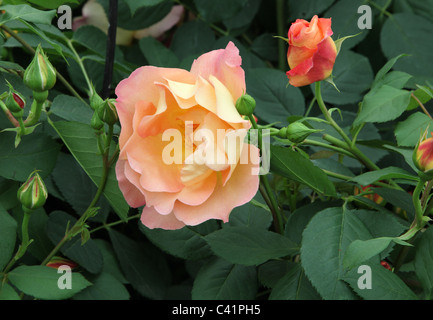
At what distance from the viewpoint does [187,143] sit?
18.1 inches

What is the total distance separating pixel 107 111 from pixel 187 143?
7cm

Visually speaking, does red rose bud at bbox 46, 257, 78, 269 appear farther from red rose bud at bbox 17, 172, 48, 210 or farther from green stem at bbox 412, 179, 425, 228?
green stem at bbox 412, 179, 425, 228

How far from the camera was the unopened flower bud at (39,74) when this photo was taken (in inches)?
17.0

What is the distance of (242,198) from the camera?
1.36 feet

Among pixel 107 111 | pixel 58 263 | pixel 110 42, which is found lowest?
pixel 58 263

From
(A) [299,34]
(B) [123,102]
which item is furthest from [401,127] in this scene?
(B) [123,102]

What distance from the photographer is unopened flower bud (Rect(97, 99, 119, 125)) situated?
446 mm

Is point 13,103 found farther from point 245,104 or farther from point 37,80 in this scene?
point 245,104

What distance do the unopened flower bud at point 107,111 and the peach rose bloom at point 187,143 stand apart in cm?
1

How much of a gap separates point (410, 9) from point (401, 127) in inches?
13.5

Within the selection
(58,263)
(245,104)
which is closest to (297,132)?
(245,104)

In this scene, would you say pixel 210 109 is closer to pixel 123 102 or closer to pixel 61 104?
pixel 123 102

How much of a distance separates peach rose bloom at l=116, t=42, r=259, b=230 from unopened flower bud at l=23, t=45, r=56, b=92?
0.18 feet

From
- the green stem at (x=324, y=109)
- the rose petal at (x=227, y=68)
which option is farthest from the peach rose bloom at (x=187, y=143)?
the green stem at (x=324, y=109)
